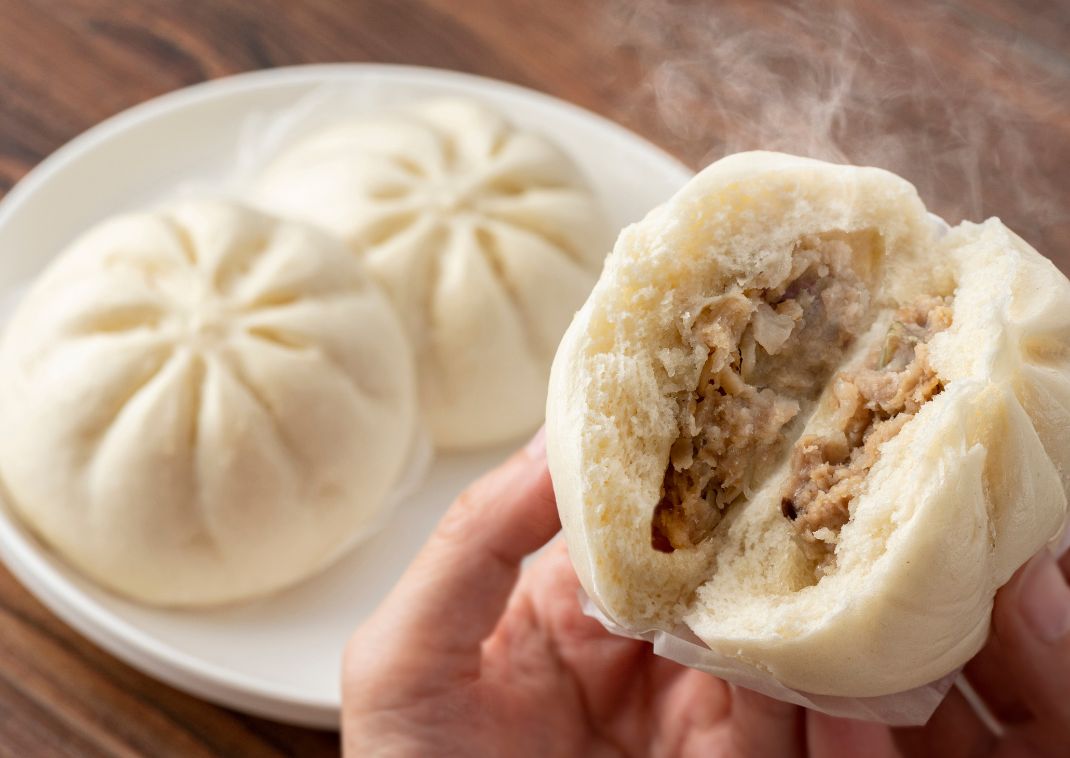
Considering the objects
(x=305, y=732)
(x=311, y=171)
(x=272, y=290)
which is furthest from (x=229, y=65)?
(x=305, y=732)

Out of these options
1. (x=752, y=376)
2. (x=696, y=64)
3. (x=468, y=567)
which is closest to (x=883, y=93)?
(x=696, y=64)

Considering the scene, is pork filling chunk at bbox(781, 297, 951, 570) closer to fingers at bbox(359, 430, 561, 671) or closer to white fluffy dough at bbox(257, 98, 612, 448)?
fingers at bbox(359, 430, 561, 671)

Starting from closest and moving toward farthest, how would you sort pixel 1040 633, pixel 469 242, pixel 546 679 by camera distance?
pixel 1040 633
pixel 546 679
pixel 469 242

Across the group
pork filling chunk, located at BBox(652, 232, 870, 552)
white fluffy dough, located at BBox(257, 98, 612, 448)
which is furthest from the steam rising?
pork filling chunk, located at BBox(652, 232, 870, 552)

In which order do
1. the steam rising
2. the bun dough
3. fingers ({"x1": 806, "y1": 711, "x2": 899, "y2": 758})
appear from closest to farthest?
the bun dough → fingers ({"x1": 806, "y1": 711, "x2": 899, "y2": 758}) → the steam rising

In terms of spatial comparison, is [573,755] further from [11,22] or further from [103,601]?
[11,22]

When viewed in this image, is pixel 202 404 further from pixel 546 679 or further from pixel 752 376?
pixel 752 376
